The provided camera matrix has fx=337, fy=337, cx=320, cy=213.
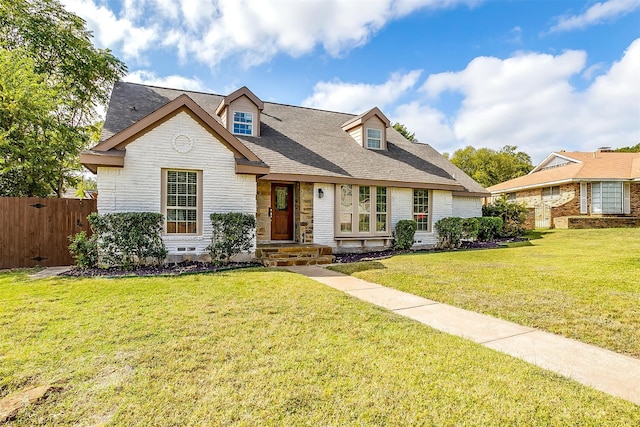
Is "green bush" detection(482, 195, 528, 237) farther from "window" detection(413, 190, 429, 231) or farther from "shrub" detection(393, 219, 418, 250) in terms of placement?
"shrub" detection(393, 219, 418, 250)

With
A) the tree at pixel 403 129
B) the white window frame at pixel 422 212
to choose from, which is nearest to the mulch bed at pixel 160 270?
the white window frame at pixel 422 212

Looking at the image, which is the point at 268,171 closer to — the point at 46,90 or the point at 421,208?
the point at 421,208

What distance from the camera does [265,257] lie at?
379 inches

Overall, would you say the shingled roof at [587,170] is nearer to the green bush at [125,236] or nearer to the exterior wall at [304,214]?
the exterior wall at [304,214]

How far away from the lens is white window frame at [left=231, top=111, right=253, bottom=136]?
12.5m

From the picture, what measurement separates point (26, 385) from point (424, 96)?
64.9 feet

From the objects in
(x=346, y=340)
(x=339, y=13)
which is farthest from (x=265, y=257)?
(x=339, y=13)

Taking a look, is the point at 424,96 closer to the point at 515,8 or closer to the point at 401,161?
the point at 401,161

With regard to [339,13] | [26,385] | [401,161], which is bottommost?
[26,385]

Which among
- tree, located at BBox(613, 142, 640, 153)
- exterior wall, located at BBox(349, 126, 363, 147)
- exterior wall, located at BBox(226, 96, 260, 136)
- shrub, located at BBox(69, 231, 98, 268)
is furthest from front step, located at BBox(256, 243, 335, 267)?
tree, located at BBox(613, 142, 640, 153)

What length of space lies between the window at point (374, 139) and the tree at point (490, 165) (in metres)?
29.1

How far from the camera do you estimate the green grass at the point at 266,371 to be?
2289 millimetres

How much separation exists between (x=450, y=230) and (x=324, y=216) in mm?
5226

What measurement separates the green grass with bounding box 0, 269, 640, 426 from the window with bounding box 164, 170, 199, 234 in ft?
14.3
